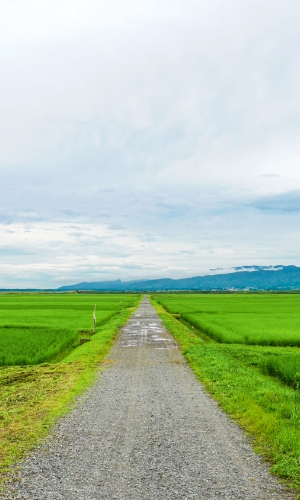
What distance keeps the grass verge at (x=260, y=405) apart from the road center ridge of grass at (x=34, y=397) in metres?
4.34

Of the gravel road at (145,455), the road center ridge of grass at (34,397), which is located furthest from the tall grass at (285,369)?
the road center ridge of grass at (34,397)

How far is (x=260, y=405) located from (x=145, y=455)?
4.27m

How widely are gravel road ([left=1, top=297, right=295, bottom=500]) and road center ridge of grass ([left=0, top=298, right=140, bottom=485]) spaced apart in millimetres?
399

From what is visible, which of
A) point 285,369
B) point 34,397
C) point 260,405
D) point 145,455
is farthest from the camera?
point 285,369

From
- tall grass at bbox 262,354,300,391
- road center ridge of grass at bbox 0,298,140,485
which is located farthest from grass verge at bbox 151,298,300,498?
road center ridge of grass at bbox 0,298,140,485

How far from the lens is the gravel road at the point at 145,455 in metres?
5.61

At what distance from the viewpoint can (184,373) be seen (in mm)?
14844

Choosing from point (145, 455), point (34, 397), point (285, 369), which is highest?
point (145, 455)

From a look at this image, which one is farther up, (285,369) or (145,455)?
(145,455)

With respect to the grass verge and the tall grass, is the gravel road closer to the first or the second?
the grass verge

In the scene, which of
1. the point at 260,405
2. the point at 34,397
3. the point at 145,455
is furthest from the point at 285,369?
the point at 145,455

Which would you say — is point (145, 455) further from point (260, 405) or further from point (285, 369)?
point (285, 369)

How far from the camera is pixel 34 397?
11336mm

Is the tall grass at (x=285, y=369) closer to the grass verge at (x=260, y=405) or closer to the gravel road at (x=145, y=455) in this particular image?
the grass verge at (x=260, y=405)
